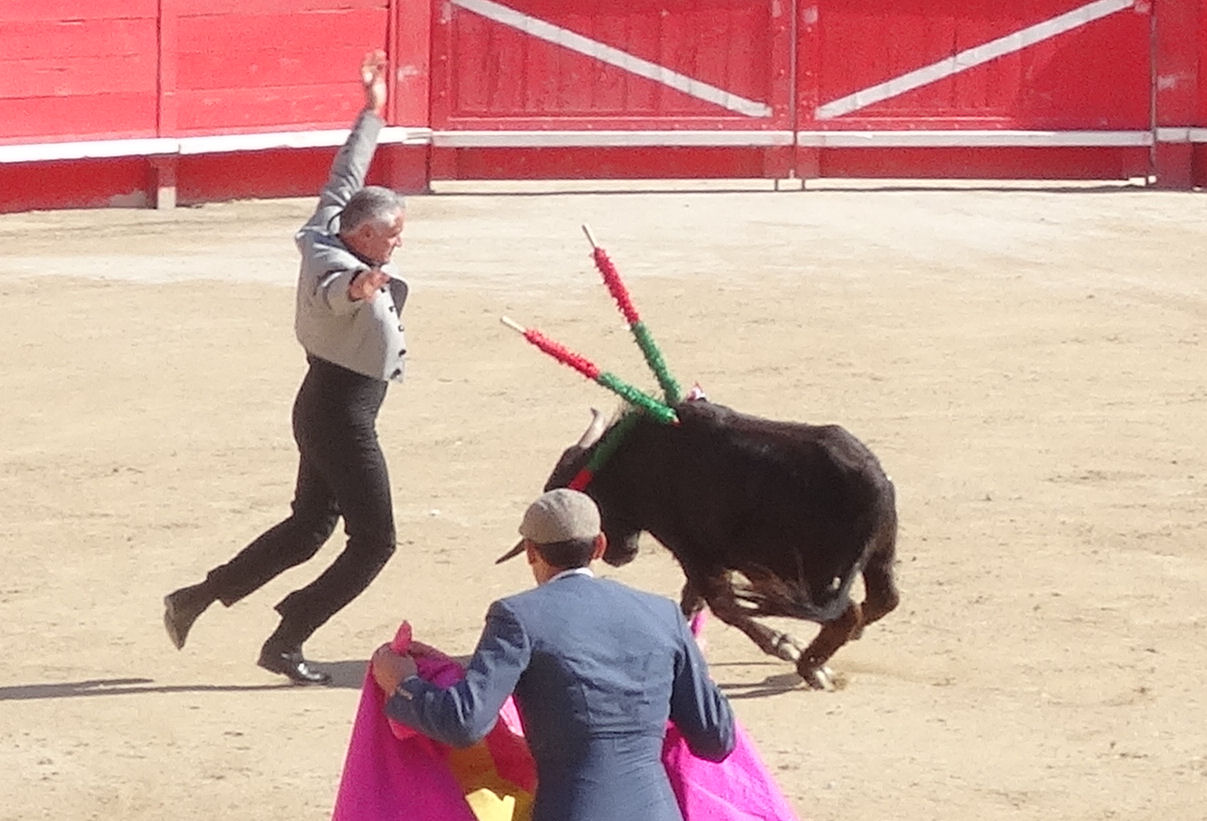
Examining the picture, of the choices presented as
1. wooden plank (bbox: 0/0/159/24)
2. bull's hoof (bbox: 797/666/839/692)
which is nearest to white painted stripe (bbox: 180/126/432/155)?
wooden plank (bbox: 0/0/159/24)

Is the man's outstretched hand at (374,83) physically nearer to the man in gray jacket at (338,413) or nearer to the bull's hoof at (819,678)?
the man in gray jacket at (338,413)

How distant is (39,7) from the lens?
12.7 metres

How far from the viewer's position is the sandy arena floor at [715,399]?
232 inches

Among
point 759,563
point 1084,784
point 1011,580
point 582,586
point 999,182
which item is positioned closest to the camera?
point 582,586

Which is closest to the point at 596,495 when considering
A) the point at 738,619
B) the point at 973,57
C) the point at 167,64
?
the point at 738,619

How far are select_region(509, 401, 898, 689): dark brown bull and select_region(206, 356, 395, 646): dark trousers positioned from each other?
53cm

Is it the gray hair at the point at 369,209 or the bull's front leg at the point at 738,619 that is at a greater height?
the gray hair at the point at 369,209

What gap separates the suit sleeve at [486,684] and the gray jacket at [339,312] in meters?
2.19

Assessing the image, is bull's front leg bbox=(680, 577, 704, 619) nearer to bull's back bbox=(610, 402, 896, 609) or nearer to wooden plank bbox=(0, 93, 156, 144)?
bull's back bbox=(610, 402, 896, 609)

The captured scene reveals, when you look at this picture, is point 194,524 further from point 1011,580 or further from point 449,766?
point 449,766

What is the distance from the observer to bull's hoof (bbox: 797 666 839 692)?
251 inches

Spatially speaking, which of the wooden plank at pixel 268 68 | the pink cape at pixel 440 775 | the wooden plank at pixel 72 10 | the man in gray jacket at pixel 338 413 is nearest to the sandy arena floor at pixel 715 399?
the man in gray jacket at pixel 338 413

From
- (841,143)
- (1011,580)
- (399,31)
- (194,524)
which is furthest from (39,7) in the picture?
(1011,580)

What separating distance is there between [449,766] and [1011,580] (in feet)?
11.6
